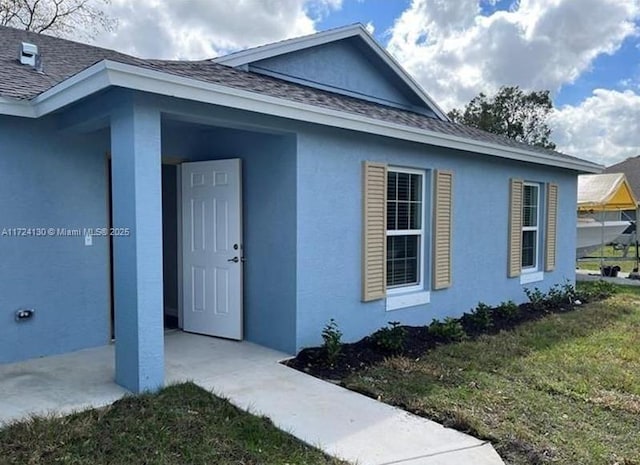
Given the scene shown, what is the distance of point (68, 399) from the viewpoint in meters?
4.12

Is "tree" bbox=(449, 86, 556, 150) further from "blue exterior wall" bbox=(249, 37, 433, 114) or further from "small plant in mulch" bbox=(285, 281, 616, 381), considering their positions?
"small plant in mulch" bbox=(285, 281, 616, 381)

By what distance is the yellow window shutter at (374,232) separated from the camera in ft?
20.4

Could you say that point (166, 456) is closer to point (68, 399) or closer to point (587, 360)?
point (68, 399)

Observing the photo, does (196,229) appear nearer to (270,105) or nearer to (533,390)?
(270,105)

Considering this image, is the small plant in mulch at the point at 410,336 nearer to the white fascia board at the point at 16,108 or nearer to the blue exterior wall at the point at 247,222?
the blue exterior wall at the point at 247,222

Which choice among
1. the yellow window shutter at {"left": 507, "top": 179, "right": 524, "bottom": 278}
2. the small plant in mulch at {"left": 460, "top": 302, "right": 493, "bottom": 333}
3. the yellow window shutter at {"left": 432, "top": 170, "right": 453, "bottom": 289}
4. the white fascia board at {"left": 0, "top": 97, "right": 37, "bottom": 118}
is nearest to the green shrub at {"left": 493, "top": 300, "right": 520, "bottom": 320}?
the small plant in mulch at {"left": 460, "top": 302, "right": 493, "bottom": 333}

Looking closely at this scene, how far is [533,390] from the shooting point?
4.73 m

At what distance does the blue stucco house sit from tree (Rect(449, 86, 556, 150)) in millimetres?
21276

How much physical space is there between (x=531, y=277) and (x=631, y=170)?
23.2 meters

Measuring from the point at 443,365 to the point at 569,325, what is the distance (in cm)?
325

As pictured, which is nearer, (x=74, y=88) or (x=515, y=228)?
(x=74, y=88)

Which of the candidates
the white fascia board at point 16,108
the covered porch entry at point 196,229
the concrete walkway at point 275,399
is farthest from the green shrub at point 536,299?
the white fascia board at point 16,108

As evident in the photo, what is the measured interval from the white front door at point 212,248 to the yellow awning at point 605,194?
1343 cm

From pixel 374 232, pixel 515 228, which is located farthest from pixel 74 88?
pixel 515 228
